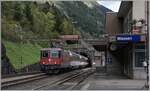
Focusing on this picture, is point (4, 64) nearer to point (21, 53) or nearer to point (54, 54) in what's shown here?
point (54, 54)

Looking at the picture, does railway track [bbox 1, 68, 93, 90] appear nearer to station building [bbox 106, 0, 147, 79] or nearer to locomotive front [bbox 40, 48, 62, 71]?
station building [bbox 106, 0, 147, 79]

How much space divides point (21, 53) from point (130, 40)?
30.1 metres

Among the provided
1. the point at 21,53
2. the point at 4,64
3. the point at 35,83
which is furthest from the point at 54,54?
the point at 35,83

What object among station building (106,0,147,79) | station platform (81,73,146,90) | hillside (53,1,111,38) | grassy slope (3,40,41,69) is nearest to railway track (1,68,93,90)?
station platform (81,73,146,90)

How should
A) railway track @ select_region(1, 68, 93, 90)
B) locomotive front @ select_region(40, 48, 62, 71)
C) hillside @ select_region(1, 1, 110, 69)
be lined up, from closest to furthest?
1. railway track @ select_region(1, 68, 93, 90)
2. locomotive front @ select_region(40, 48, 62, 71)
3. hillside @ select_region(1, 1, 110, 69)

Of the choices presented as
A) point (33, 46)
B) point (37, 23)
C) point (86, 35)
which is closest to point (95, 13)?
point (86, 35)

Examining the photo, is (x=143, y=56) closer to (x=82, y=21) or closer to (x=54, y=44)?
(x=54, y=44)

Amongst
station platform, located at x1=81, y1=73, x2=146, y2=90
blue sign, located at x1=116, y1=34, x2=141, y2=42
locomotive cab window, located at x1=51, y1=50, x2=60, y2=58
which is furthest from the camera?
locomotive cab window, located at x1=51, y1=50, x2=60, y2=58

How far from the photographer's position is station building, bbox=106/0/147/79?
126 ft

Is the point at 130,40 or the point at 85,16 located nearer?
the point at 130,40

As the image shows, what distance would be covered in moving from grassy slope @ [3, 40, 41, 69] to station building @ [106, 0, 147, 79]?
35.6 ft

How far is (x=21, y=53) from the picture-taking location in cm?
6550

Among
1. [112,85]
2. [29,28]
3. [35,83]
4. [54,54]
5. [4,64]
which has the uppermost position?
[29,28]

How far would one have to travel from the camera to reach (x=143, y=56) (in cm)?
3900
